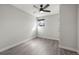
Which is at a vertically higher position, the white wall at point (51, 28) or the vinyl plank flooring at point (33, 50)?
the white wall at point (51, 28)

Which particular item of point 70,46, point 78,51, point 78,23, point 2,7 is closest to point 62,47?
point 70,46

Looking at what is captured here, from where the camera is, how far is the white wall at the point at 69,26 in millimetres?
2811

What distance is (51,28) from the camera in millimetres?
5465

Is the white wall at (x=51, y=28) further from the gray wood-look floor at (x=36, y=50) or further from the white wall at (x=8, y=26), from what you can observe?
the white wall at (x=8, y=26)

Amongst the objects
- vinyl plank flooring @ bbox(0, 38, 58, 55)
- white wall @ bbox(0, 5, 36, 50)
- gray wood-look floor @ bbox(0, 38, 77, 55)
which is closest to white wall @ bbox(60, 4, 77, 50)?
gray wood-look floor @ bbox(0, 38, 77, 55)

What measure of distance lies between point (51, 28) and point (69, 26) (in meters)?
2.56

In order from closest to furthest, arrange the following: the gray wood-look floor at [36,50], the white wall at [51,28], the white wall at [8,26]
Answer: the gray wood-look floor at [36,50] < the white wall at [8,26] < the white wall at [51,28]

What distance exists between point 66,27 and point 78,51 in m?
1.15

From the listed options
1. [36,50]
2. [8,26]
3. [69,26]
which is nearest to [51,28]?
[69,26]

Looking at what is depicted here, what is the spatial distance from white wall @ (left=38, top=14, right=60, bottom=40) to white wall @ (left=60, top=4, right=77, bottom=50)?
1.97 m

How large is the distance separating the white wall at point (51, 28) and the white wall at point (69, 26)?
1.97 m

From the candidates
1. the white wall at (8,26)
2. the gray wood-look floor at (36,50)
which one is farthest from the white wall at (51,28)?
the white wall at (8,26)

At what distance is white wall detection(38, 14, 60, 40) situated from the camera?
16.9 ft
